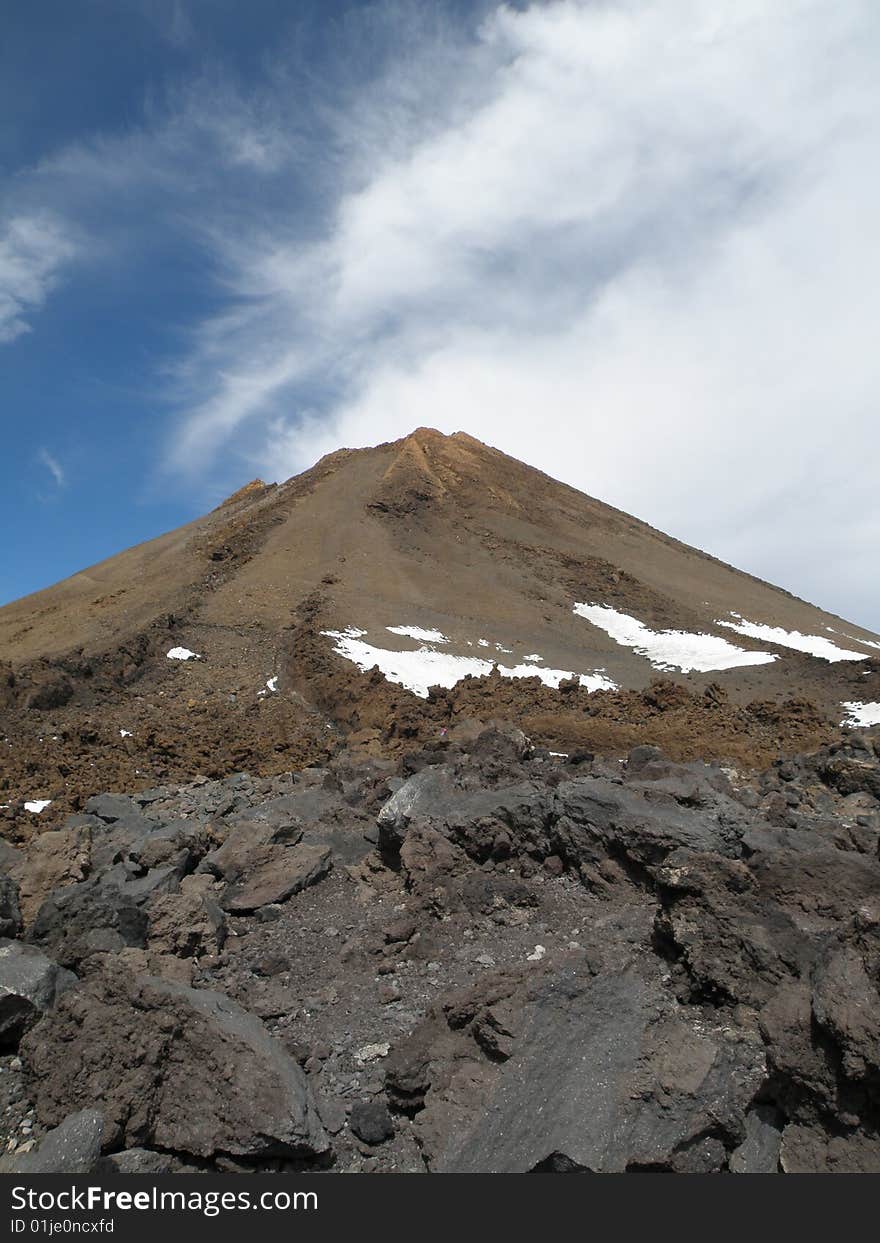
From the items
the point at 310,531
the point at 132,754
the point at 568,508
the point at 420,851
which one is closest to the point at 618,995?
the point at 420,851

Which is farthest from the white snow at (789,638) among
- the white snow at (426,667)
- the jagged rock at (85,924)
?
the jagged rock at (85,924)

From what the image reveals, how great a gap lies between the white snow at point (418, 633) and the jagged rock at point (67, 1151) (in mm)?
20594

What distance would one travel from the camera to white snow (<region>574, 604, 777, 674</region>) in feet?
85.2

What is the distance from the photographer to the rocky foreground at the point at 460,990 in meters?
3.86

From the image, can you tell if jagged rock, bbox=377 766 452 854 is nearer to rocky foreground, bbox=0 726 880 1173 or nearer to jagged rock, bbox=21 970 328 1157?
rocky foreground, bbox=0 726 880 1173

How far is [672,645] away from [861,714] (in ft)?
28.3

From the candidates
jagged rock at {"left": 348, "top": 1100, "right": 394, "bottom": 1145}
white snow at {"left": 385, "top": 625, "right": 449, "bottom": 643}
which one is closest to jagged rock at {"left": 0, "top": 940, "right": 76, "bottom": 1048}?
jagged rock at {"left": 348, "top": 1100, "right": 394, "bottom": 1145}

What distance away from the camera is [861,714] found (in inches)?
796

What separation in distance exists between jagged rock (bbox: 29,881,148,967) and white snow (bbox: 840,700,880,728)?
17904 mm

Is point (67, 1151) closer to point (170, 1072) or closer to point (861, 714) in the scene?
point (170, 1072)

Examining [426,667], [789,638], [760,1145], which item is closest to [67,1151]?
[760,1145]

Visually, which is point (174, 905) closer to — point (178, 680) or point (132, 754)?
point (132, 754)

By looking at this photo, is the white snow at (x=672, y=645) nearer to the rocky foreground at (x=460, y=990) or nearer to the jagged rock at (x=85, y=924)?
the rocky foreground at (x=460, y=990)

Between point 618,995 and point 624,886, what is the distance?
183cm
